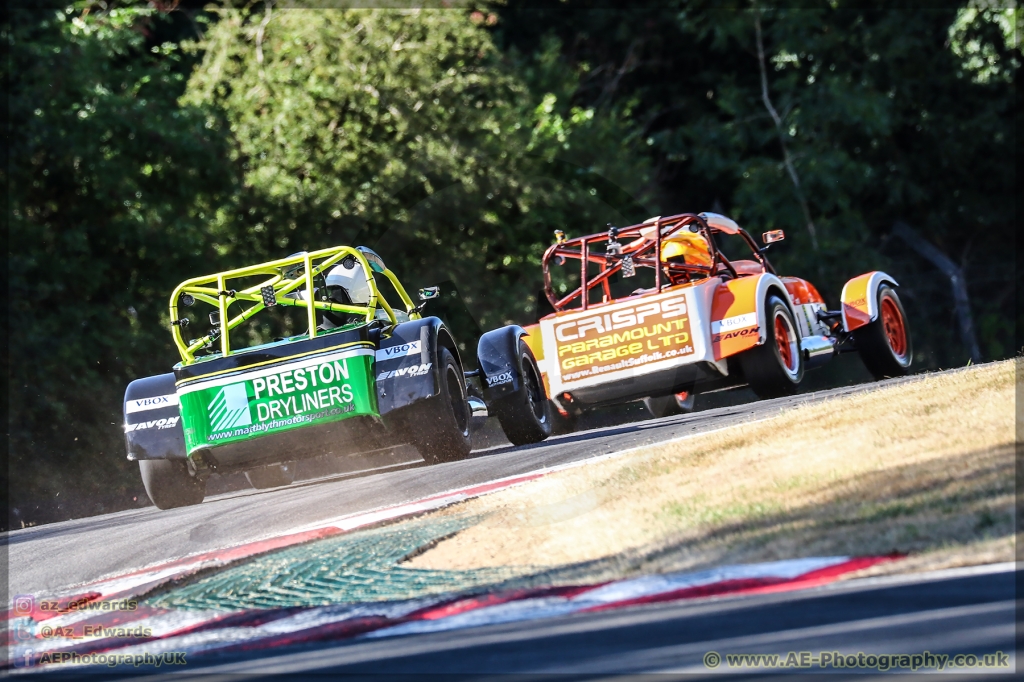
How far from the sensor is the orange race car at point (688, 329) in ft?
35.3

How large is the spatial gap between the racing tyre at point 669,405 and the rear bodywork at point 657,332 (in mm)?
2193

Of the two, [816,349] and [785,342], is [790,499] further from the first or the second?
[816,349]

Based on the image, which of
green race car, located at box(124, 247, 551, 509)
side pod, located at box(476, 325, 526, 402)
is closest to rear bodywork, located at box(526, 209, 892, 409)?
side pod, located at box(476, 325, 526, 402)

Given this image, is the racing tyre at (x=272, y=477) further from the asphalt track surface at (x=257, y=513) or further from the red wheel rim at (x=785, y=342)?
the red wheel rim at (x=785, y=342)

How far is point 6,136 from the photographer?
17391 millimetres

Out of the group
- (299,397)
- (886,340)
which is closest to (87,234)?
(299,397)

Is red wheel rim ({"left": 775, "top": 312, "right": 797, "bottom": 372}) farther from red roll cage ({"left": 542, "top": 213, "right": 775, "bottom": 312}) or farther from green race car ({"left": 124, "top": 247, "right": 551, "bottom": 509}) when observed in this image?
green race car ({"left": 124, "top": 247, "right": 551, "bottom": 509})

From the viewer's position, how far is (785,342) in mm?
11398

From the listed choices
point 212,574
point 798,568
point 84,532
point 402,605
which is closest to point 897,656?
point 798,568

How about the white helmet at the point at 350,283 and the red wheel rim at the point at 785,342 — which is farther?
the red wheel rim at the point at 785,342

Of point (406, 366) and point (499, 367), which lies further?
point (499, 367)

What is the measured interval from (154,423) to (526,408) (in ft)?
10.0

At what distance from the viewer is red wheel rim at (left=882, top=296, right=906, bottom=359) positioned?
12.9 m

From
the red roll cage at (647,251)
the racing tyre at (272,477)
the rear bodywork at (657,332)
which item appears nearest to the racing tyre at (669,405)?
the red roll cage at (647,251)
